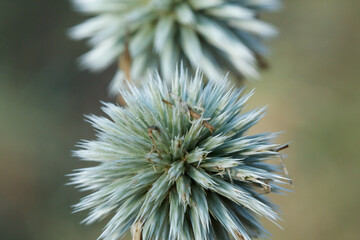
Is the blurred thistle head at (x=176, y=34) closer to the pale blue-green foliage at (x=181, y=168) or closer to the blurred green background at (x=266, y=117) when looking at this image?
the pale blue-green foliage at (x=181, y=168)

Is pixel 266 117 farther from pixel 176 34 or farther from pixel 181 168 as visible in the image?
pixel 181 168

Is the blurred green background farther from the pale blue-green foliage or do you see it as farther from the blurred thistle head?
the pale blue-green foliage

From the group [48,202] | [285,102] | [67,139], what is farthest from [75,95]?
[285,102]

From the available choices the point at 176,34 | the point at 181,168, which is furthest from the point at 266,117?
the point at 181,168

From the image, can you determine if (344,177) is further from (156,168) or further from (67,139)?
(156,168)

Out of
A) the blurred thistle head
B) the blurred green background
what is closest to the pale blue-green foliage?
the blurred thistle head

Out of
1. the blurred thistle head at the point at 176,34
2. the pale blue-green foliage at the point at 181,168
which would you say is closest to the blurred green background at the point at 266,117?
the blurred thistle head at the point at 176,34
